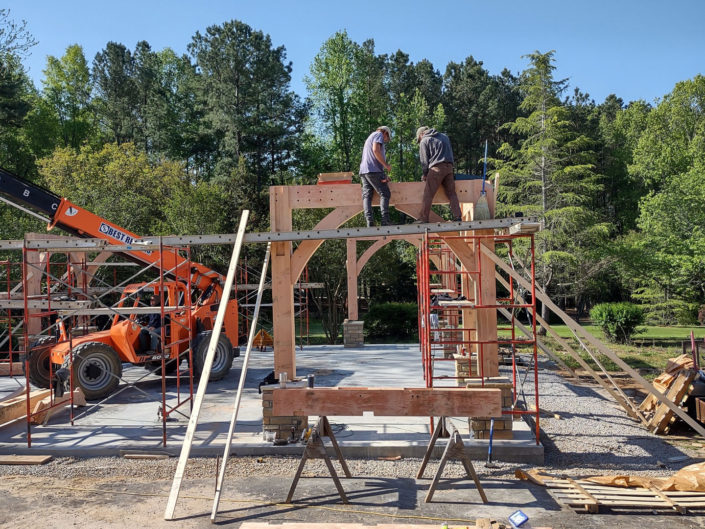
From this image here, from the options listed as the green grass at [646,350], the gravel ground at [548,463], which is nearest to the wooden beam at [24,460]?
the gravel ground at [548,463]

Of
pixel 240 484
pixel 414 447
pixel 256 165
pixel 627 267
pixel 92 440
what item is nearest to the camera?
pixel 240 484

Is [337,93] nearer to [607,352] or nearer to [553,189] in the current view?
[553,189]

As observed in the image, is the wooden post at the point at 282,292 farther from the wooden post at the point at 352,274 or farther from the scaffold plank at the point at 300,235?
the wooden post at the point at 352,274

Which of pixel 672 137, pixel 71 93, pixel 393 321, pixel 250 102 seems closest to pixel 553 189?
pixel 393 321

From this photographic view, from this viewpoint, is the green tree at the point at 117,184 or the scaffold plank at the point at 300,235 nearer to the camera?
the scaffold plank at the point at 300,235

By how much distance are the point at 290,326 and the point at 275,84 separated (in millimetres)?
26553

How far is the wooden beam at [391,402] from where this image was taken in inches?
250

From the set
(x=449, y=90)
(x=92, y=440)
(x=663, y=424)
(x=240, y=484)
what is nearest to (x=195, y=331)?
(x=92, y=440)

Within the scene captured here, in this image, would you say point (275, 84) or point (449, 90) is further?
point (449, 90)

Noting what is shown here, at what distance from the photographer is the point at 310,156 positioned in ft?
107

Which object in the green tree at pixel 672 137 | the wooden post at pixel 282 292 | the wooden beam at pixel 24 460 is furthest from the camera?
the green tree at pixel 672 137

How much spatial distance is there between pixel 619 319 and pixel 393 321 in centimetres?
932

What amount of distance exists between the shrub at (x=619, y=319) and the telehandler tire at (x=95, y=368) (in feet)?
49.4

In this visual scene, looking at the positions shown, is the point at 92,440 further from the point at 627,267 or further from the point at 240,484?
the point at 627,267
